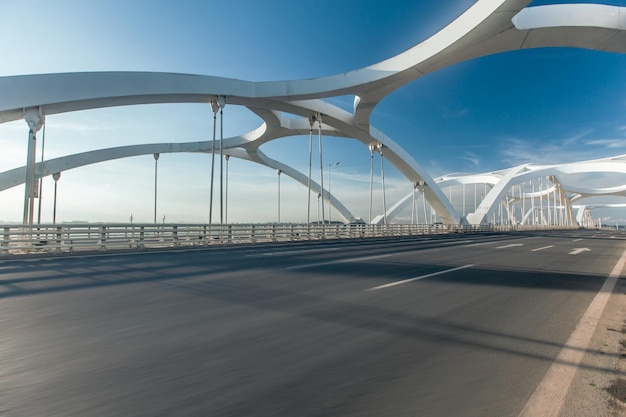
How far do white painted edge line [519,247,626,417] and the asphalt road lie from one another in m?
0.07

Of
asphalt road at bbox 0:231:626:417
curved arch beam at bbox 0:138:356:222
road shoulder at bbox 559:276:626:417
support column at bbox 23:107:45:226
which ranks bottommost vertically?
road shoulder at bbox 559:276:626:417

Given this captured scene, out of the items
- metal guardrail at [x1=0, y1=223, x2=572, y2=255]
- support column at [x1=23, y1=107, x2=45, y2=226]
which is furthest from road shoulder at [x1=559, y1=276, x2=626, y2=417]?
support column at [x1=23, y1=107, x2=45, y2=226]

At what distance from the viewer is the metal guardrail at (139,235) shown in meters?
13.2

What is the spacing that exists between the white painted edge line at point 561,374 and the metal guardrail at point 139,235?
618 inches

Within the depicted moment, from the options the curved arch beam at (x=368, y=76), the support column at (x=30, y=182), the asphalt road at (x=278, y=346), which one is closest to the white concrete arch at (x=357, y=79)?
the curved arch beam at (x=368, y=76)

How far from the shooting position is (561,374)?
2.86 meters

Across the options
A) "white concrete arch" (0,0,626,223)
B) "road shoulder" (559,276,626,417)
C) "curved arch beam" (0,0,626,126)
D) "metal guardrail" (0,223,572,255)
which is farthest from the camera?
"curved arch beam" (0,0,626,126)

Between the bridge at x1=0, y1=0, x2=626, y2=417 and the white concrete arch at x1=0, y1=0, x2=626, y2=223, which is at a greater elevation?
the white concrete arch at x1=0, y1=0, x2=626, y2=223

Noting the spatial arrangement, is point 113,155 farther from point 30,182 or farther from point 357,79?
point 357,79

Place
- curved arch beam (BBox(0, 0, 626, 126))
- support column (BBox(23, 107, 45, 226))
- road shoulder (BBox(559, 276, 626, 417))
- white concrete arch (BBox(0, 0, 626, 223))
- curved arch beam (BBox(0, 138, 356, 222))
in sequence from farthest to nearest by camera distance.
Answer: curved arch beam (BBox(0, 138, 356, 222))
curved arch beam (BBox(0, 0, 626, 126))
white concrete arch (BBox(0, 0, 626, 223))
support column (BBox(23, 107, 45, 226))
road shoulder (BBox(559, 276, 626, 417))

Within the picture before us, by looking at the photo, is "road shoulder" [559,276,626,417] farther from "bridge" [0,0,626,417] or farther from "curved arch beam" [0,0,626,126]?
"curved arch beam" [0,0,626,126]

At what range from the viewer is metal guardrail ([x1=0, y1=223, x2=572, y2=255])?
1319cm

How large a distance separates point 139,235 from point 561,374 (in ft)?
53.9

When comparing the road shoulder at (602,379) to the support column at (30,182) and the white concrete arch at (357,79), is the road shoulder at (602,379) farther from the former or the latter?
the support column at (30,182)
